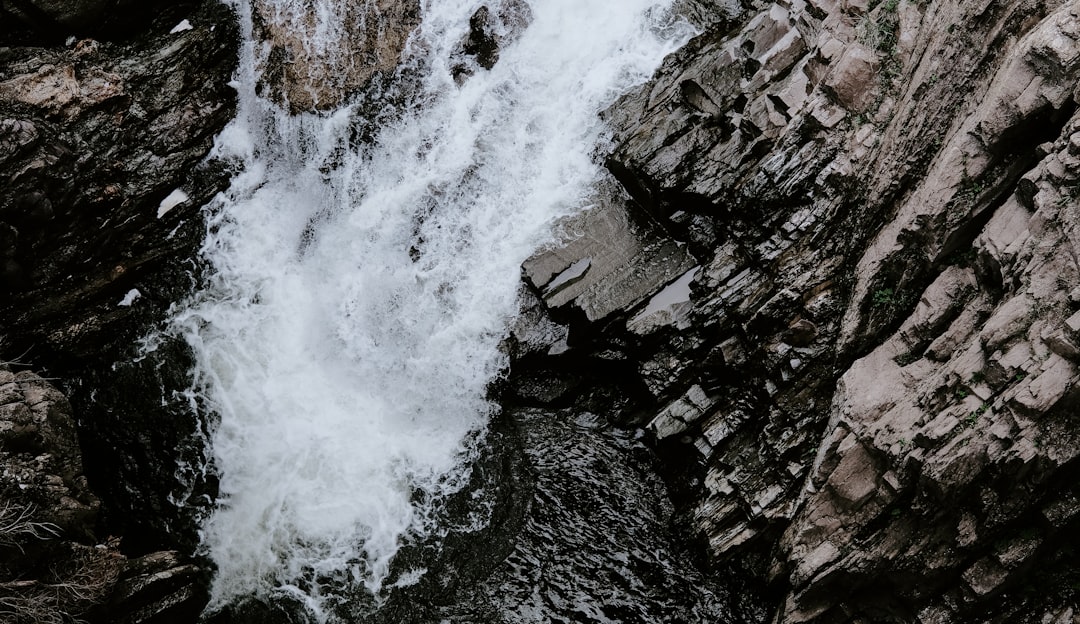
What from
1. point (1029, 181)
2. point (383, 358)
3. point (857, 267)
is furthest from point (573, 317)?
point (1029, 181)

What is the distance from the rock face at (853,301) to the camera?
8.55 metres

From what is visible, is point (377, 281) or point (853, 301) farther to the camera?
point (377, 281)

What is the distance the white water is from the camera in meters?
12.9

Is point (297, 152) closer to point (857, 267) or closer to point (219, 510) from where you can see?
point (219, 510)

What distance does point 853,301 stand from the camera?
10844 millimetres

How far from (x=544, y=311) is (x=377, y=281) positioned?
3355 mm

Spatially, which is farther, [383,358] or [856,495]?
[383,358]

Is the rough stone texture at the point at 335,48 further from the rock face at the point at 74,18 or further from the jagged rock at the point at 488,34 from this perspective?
the rock face at the point at 74,18

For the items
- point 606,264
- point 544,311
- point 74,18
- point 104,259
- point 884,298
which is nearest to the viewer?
point 884,298

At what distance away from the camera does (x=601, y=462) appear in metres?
12.9

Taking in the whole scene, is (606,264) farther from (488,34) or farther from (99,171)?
(99,171)

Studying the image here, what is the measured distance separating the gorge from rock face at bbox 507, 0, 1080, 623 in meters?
0.05

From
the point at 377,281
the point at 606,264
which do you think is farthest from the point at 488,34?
the point at 606,264

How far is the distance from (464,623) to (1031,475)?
8.02 metres
